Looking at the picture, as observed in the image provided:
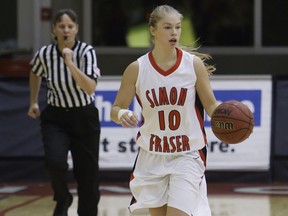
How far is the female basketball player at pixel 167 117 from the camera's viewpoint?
6.49m

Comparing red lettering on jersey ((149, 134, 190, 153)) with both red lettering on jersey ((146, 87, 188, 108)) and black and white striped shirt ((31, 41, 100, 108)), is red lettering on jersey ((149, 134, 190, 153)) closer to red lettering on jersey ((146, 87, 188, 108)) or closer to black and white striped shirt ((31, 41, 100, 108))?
red lettering on jersey ((146, 87, 188, 108))

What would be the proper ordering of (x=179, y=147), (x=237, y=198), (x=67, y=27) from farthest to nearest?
(x=237, y=198)
(x=67, y=27)
(x=179, y=147)

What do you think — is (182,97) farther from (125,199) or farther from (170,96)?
(125,199)

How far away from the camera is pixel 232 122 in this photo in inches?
252

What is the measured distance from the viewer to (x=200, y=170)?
6531 mm

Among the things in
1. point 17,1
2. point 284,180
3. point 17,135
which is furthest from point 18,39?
point 284,180

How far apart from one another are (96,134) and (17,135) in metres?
3.51

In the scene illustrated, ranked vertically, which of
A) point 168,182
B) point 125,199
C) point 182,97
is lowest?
point 125,199

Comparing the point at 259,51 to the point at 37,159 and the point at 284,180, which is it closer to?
the point at 284,180

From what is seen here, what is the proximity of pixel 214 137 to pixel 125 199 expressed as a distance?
1719 mm

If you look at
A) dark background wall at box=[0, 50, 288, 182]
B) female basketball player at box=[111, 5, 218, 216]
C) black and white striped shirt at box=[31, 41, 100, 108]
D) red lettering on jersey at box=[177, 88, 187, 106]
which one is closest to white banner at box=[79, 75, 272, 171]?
dark background wall at box=[0, 50, 288, 182]

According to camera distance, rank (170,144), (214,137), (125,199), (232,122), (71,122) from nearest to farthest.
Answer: (232,122), (170,144), (71,122), (125,199), (214,137)

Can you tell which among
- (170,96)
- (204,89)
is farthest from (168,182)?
(204,89)

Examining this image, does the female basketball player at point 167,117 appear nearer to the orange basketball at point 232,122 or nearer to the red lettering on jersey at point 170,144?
the red lettering on jersey at point 170,144
